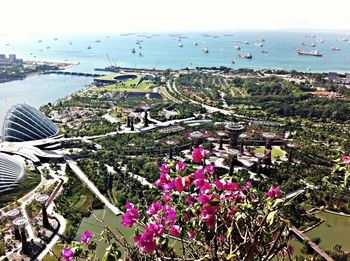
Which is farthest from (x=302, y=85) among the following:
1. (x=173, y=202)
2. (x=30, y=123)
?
(x=173, y=202)

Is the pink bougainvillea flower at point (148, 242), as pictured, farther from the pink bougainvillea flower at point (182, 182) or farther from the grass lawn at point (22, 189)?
the grass lawn at point (22, 189)

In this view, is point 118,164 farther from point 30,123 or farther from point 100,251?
point 30,123

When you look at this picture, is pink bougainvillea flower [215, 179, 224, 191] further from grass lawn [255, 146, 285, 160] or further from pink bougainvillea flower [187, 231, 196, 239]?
grass lawn [255, 146, 285, 160]

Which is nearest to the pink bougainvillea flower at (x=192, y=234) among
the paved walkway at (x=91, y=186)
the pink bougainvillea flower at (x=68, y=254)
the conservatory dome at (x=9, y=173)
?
the pink bougainvillea flower at (x=68, y=254)

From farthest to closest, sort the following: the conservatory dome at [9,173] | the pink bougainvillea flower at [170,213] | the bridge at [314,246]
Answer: the conservatory dome at [9,173], the bridge at [314,246], the pink bougainvillea flower at [170,213]

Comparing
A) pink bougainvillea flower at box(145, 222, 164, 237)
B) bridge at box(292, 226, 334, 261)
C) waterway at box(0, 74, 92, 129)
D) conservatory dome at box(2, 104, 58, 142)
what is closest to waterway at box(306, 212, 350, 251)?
bridge at box(292, 226, 334, 261)

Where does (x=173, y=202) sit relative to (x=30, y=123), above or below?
above

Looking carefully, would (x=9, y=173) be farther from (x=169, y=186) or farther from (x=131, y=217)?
(x=169, y=186)
